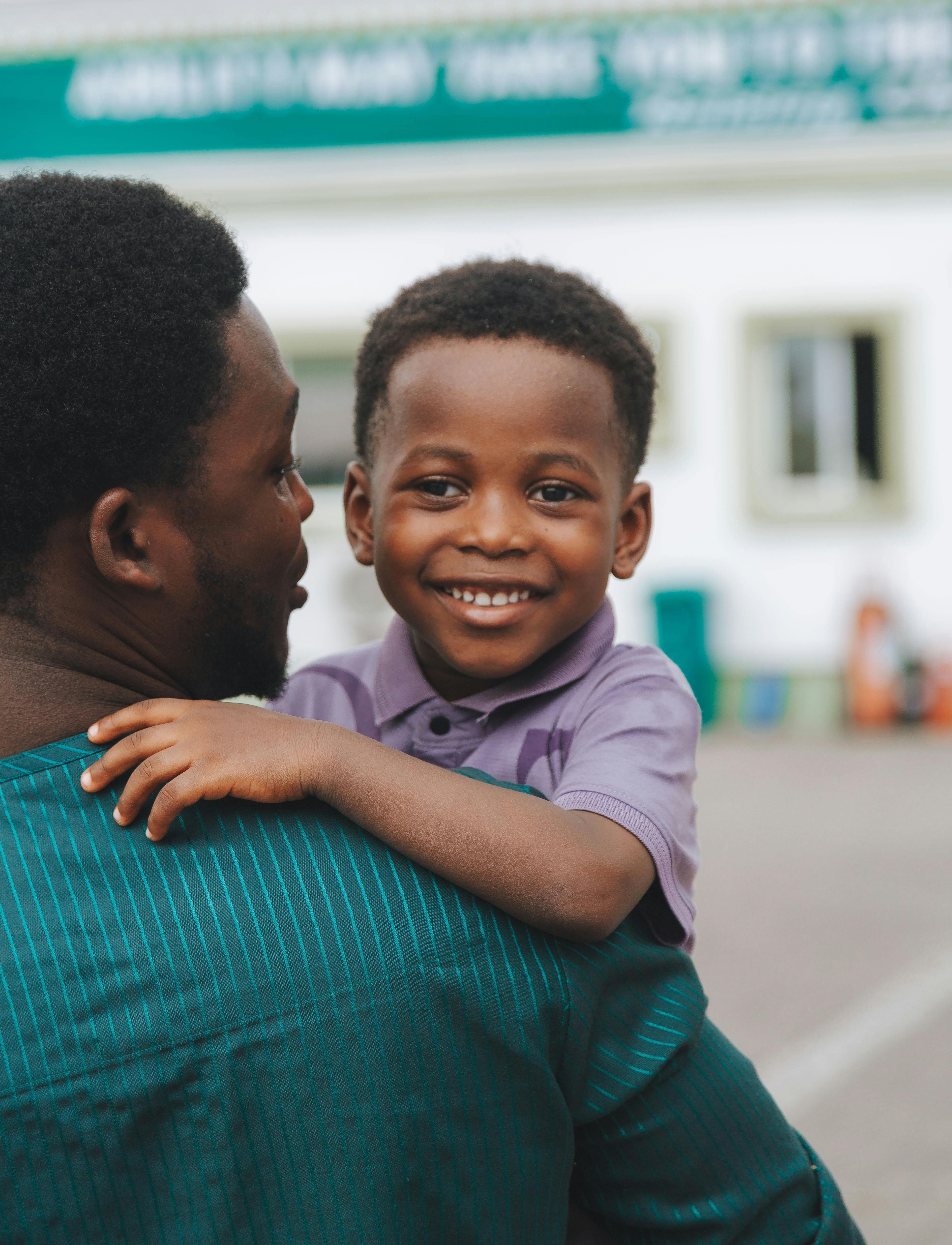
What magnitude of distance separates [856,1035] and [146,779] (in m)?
3.94

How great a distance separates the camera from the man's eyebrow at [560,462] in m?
1.98

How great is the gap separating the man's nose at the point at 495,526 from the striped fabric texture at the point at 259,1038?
81 cm

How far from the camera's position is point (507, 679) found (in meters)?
2.08

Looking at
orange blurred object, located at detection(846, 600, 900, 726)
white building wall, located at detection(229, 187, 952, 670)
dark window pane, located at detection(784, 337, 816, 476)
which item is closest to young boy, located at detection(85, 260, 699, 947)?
orange blurred object, located at detection(846, 600, 900, 726)

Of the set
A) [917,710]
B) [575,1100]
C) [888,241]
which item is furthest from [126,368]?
[888,241]

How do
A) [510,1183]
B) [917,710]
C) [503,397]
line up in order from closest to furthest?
[510,1183]
[503,397]
[917,710]

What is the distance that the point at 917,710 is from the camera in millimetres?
10039

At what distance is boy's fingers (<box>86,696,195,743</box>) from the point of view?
124cm

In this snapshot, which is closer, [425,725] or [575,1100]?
[575,1100]

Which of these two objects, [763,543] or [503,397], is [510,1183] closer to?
[503,397]

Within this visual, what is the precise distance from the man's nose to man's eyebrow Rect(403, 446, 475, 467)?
0.19ft

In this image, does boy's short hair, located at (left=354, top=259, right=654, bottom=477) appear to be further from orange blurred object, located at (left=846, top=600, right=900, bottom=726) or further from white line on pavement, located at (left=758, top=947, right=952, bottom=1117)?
orange blurred object, located at (left=846, top=600, right=900, bottom=726)

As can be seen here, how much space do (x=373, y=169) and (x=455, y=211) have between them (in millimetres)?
739

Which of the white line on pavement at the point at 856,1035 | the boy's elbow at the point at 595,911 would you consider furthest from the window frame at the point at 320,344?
the boy's elbow at the point at 595,911
